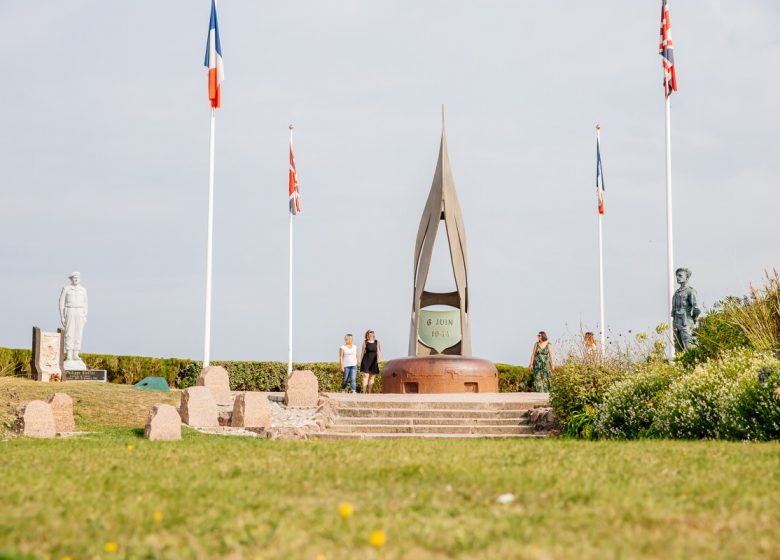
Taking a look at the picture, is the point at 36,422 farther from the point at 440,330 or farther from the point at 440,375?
the point at 440,330

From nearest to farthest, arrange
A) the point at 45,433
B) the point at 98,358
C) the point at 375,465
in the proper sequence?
the point at 375,465
the point at 45,433
the point at 98,358

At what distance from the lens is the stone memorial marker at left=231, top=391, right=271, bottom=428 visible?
47.0ft

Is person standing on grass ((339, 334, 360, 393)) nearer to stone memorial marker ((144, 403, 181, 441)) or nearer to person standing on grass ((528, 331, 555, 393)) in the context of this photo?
person standing on grass ((528, 331, 555, 393))

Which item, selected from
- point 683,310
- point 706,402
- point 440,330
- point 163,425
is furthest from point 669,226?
point 163,425

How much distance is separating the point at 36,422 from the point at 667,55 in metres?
16.9

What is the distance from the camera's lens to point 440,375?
733 inches

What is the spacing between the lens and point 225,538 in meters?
4.25

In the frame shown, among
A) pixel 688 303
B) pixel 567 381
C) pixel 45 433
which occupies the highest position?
pixel 688 303

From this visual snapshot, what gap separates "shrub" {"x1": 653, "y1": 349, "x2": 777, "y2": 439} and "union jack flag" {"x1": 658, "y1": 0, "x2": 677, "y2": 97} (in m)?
10.7

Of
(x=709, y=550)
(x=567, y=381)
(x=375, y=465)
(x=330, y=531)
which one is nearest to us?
(x=709, y=550)

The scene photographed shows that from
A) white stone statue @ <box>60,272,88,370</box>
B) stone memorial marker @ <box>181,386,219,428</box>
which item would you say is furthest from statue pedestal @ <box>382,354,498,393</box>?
white stone statue @ <box>60,272,88,370</box>

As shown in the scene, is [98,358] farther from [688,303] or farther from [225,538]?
[225,538]

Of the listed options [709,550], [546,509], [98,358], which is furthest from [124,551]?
[98,358]

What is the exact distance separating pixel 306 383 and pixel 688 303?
874 centimetres
